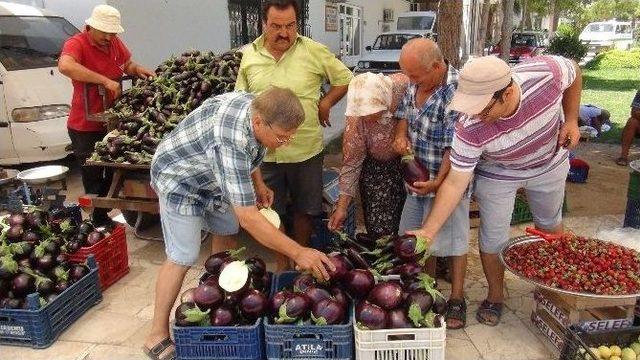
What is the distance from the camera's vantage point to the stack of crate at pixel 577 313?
9.90ft

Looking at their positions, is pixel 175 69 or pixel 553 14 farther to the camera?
pixel 553 14

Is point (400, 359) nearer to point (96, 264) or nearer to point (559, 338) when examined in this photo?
point (559, 338)

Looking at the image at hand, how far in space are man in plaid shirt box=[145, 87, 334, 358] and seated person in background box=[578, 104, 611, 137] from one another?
687 cm

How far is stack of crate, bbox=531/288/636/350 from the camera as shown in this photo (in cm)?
302

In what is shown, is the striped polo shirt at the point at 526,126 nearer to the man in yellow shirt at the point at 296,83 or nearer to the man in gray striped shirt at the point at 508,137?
the man in gray striped shirt at the point at 508,137

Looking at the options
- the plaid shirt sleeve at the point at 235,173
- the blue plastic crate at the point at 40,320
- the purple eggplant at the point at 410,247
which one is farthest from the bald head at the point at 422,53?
the blue plastic crate at the point at 40,320

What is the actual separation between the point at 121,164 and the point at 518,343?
3308mm

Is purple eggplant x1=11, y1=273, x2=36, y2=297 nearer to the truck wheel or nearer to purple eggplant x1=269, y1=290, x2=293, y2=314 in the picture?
purple eggplant x1=269, y1=290, x2=293, y2=314

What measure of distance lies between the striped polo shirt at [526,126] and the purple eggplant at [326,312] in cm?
105

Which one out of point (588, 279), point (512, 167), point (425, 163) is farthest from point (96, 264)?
point (588, 279)

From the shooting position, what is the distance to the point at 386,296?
2.67m

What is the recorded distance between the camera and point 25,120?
6426mm

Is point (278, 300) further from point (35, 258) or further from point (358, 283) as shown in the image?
point (35, 258)

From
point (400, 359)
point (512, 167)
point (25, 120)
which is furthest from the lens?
point (25, 120)
